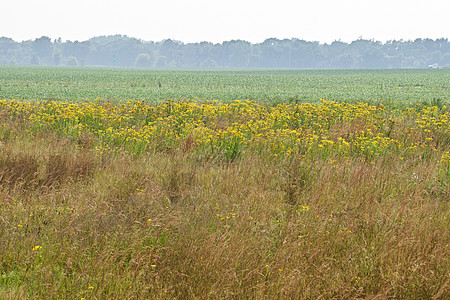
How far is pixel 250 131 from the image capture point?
934 centimetres

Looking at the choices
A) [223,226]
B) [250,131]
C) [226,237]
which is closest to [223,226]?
[223,226]

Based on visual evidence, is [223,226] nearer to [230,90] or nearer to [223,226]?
[223,226]

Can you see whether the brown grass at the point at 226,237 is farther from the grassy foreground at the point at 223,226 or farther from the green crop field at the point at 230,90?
the green crop field at the point at 230,90

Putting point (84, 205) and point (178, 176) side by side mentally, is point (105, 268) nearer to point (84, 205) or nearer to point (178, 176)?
point (84, 205)

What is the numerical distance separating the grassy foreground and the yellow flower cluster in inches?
5.4

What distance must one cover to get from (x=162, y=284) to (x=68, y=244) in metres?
1.03

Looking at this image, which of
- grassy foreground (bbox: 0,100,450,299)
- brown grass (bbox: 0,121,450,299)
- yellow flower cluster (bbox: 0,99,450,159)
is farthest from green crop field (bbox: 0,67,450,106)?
brown grass (bbox: 0,121,450,299)

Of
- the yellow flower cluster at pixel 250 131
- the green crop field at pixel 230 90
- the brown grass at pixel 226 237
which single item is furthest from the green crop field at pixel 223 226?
the green crop field at pixel 230 90

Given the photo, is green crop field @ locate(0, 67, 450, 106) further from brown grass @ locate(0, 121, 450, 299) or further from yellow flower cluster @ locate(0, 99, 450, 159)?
brown grass @ locate(0, 121, 450, 299)

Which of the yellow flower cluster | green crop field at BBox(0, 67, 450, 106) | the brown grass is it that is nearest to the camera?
the brown grass

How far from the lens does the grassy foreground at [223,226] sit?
347cm

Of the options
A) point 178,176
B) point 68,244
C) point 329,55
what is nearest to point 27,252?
point 68,244

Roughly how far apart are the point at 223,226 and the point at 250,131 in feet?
17.2

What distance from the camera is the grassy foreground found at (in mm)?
3475
